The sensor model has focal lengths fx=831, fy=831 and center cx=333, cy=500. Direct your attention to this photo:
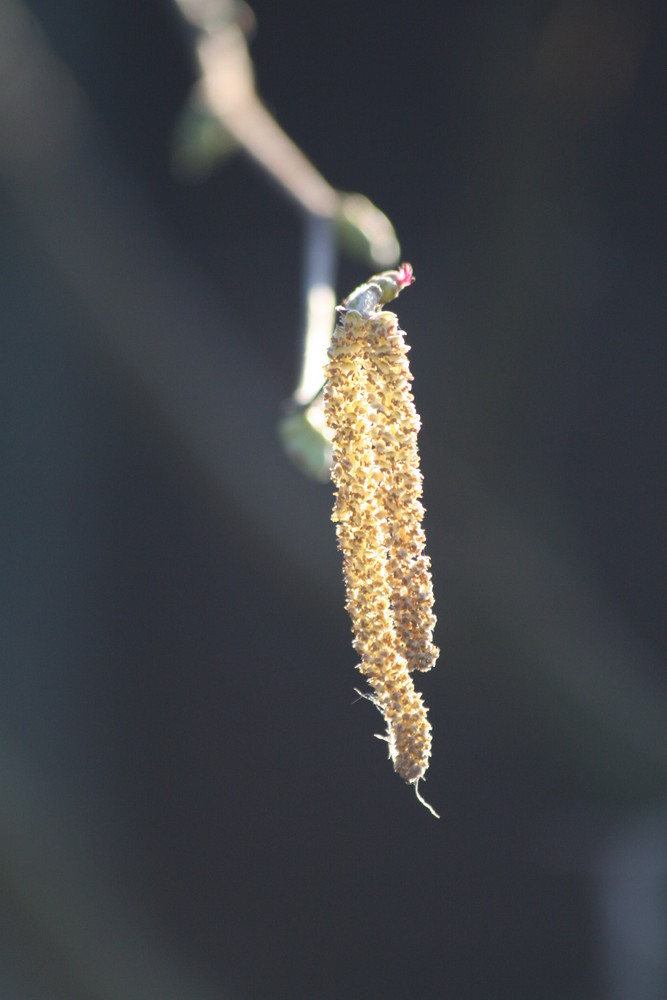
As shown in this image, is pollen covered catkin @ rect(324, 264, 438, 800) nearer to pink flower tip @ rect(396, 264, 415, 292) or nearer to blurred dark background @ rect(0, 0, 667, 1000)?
pink flower tip @ rect(396, 264, 415, 292)

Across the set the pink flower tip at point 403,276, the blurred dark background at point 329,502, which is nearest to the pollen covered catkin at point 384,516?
the pink flower tip at point 403,276

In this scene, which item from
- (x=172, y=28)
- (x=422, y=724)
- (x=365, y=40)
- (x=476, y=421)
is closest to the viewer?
(x=422, y=724)

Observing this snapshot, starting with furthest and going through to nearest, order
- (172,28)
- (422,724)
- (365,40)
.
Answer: (365,40), (172,28), (422,724)

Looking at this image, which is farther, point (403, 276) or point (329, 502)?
point (329, 502)

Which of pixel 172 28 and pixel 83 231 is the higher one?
pixel 172 28

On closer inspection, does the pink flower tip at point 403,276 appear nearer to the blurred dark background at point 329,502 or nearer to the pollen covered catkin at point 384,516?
the pollen covered catkin at point 384,516

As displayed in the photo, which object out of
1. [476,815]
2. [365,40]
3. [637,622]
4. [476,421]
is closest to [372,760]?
[476,815]

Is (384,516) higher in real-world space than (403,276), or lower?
lower

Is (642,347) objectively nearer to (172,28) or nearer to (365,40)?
(365,40)
